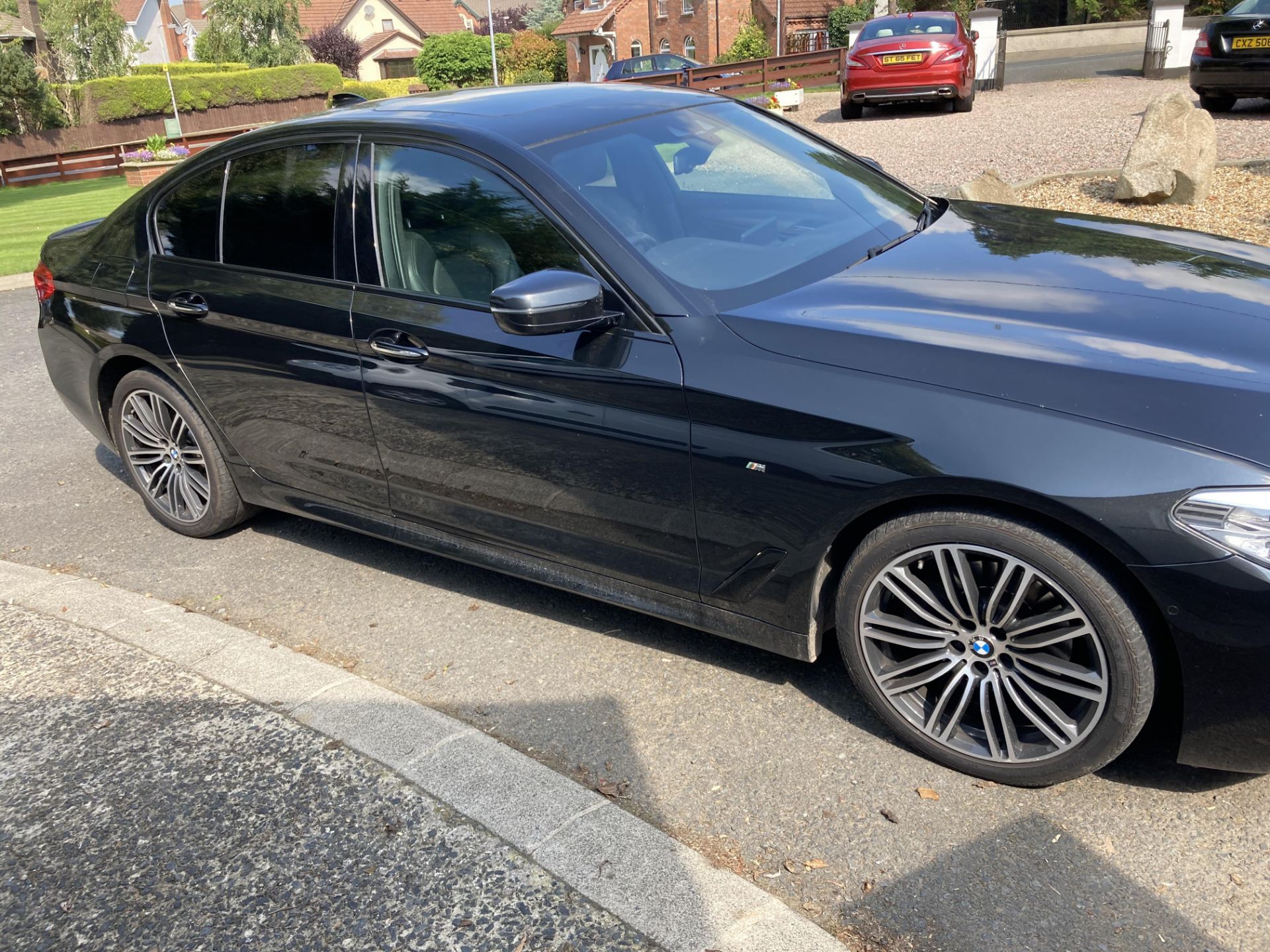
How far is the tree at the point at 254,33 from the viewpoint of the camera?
65625 mm

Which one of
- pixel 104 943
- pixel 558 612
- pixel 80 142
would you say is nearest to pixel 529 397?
pixel 558 612

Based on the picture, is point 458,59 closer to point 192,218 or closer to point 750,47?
point 750,47

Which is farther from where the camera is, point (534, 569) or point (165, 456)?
point (165, 456)

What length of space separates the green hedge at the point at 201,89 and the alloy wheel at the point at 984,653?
53857mm

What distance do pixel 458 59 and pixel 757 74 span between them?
50.8 m

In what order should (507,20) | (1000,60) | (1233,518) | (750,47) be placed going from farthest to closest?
(507,20) → (750,47) → (1000,60) → (1233,518)

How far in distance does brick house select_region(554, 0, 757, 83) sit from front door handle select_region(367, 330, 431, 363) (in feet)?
170

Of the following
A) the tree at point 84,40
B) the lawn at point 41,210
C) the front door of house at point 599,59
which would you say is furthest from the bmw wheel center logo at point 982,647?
the tree at point 84,40

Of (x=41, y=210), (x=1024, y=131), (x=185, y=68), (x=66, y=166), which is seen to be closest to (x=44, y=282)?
(x=1024, y=131)

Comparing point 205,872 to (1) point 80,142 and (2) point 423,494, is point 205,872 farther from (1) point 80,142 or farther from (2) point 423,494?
(1) point 80,142

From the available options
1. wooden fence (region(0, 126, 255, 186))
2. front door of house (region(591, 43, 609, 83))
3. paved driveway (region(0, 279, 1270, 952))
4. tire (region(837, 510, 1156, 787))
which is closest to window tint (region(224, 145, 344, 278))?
paved driveway (region(0, 279, 1270, 952))

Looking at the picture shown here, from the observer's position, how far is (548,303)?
2.98 meters

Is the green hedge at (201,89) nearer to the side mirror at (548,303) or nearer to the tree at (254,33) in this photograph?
the tree at (254,33)

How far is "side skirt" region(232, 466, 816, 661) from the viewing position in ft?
10.3
